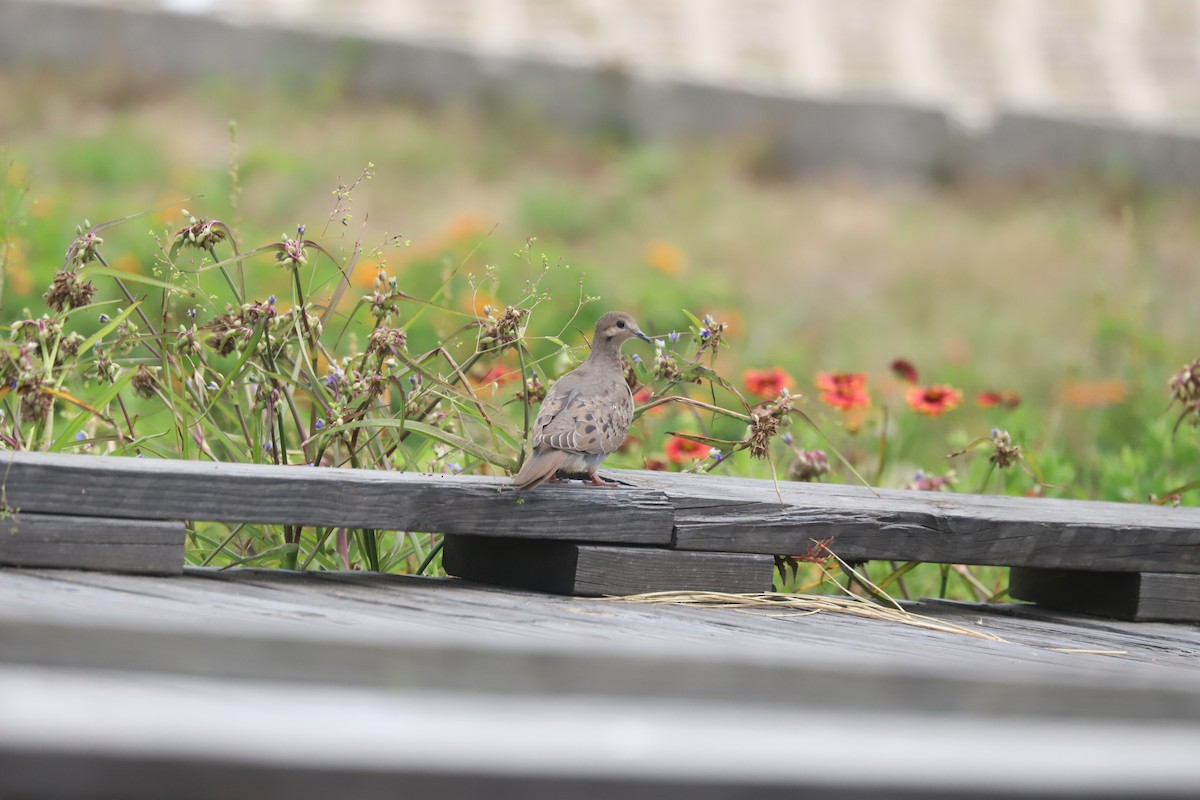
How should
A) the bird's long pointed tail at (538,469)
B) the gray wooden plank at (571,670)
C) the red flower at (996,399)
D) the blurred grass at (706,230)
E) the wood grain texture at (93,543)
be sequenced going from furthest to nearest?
the blurred grass at (706,230), the red flower at (996,399), the bird's long pointed tail at (538,469), the wood grain texture at (93,543), the gray wooden plank at (571,670)

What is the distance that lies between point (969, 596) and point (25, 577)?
3.07 metres

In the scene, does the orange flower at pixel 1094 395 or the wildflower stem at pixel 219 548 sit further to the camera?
the orange flower at pixel 1094 395

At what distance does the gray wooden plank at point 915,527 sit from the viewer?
9.56ft

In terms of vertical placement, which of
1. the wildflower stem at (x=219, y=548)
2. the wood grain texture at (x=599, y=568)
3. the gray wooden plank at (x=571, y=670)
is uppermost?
the gray wooden plank at (x=571, y=670)

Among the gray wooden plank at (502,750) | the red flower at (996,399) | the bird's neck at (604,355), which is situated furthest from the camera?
the red flower at (996,399)

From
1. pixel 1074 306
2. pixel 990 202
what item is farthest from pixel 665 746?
pixel 990 202

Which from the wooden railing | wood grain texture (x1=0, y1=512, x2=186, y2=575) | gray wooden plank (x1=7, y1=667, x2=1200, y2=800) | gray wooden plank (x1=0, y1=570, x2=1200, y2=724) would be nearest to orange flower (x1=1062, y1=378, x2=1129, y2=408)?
the wooden railing

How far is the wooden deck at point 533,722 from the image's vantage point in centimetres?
91

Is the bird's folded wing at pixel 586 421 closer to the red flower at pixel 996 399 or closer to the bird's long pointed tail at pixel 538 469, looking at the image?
the bird's long pointed tail at pixel 538 469

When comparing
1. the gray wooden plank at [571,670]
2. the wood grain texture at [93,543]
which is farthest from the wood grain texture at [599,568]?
the gray wooden plank at [571,670]

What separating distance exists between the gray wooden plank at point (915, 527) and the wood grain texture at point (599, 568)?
0.04 metres

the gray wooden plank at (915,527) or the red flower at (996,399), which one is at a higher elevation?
the red flower at (996,399)

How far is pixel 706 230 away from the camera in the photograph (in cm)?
1062

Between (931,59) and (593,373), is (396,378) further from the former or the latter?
(931,59)
